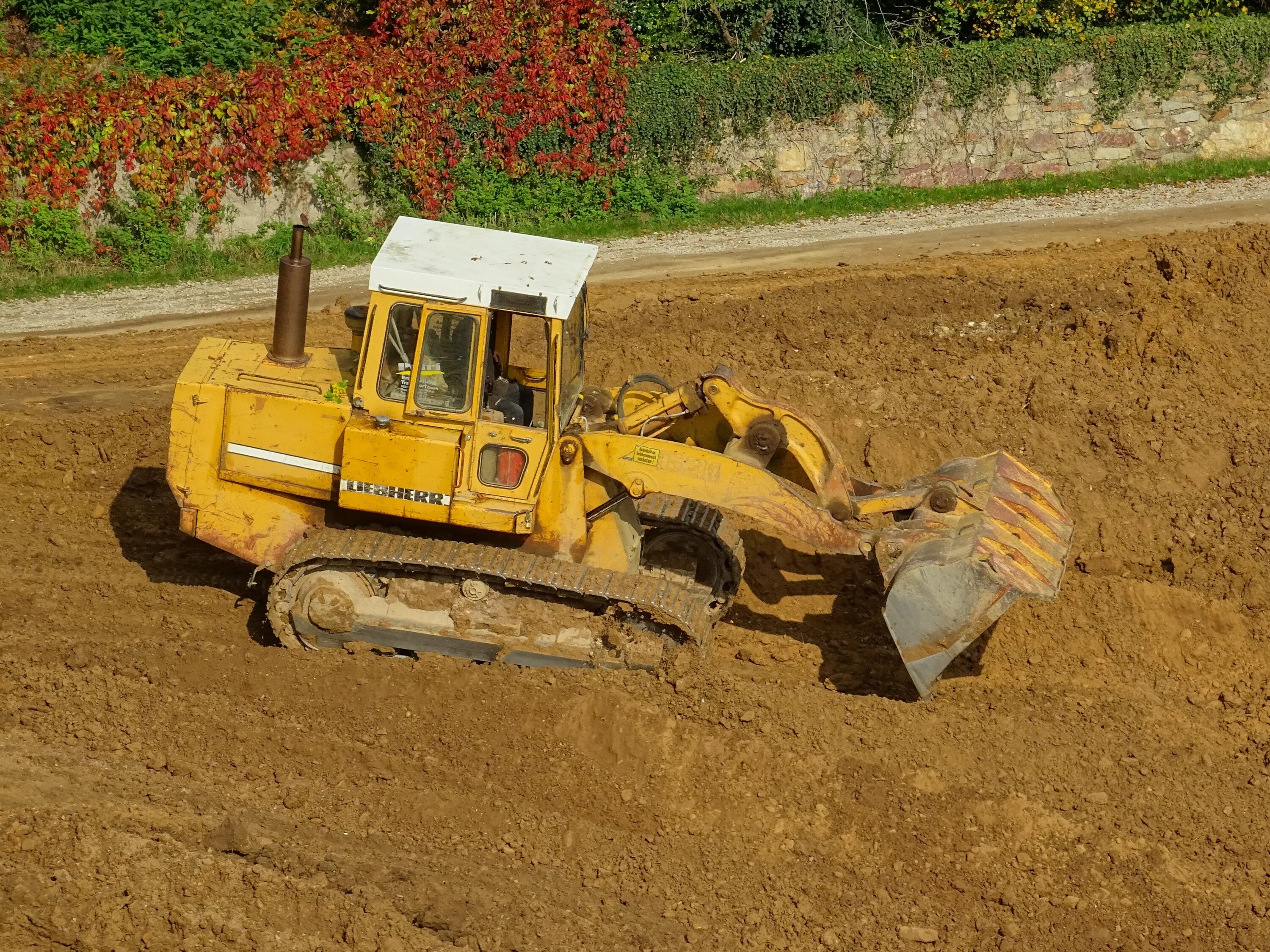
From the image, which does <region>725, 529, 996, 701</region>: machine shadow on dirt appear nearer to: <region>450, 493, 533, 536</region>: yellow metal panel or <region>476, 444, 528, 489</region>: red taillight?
<region>450, 493, 533, 536</region>: yellow metal panel

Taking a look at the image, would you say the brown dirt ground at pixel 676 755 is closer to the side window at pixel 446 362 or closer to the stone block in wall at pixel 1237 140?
the side window at pixel 446 362

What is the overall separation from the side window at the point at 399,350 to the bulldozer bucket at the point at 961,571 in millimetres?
3366

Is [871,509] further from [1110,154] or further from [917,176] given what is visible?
[1110,154]

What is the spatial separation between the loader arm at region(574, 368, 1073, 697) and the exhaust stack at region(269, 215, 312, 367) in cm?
212

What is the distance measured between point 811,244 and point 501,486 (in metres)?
11.0

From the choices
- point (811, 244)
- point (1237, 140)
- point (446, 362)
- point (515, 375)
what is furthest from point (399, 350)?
point (1237, 140)

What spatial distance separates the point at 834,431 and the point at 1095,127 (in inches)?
453

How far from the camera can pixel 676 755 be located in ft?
28.8

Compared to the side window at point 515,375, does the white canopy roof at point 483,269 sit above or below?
above

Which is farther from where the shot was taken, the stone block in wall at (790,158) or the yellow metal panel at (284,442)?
the stone block in wall at (790,158)

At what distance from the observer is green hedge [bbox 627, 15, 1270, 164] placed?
67.8ft

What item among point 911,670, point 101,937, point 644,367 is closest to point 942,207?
point 644,367

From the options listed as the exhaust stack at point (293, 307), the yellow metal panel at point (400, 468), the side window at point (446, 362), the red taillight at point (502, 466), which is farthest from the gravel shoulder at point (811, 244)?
the red taillight at point (502, 466)

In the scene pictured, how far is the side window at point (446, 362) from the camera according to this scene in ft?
28.9
